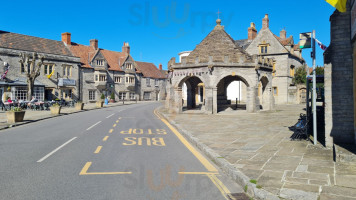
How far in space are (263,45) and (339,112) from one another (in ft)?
115

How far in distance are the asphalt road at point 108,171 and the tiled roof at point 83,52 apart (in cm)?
3889

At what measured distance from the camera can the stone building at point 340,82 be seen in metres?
8.30

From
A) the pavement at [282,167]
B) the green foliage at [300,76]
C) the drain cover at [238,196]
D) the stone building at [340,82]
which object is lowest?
the drain cover at [238,196]

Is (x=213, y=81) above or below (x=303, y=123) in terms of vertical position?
above

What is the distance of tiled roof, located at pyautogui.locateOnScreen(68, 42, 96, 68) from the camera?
4656 centimetres

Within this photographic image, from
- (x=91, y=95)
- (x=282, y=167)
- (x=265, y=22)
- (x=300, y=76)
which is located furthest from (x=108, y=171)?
(x=91, y=95)

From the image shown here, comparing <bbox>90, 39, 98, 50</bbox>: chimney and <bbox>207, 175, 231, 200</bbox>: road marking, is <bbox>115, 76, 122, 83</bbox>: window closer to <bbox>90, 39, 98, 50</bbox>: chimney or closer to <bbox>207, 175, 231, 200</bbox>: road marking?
<bbox>90, 39, 98, 50</bbox>: chimney

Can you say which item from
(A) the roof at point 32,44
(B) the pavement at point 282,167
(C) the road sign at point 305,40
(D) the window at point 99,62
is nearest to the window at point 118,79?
(D) the window at point 99,62

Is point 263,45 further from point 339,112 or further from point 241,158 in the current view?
point 241,158

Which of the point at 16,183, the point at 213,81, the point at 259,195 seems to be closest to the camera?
the point at 259,195

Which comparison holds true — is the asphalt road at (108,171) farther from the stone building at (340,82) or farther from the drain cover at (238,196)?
the stone building at (340,82)

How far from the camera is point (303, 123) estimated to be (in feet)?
33.0

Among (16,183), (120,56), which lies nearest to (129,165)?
(16,183)

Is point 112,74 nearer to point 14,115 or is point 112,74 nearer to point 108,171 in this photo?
point 14,115
